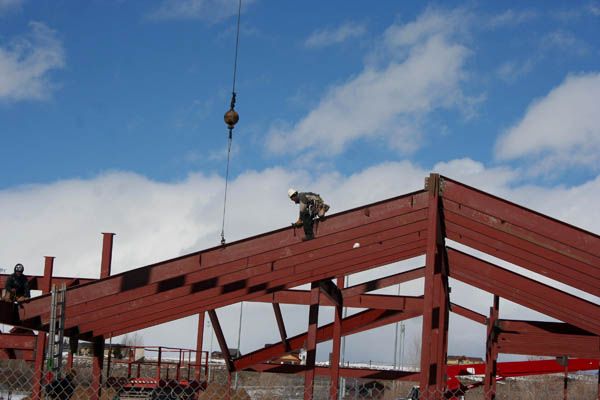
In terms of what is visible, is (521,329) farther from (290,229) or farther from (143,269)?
(143,269)

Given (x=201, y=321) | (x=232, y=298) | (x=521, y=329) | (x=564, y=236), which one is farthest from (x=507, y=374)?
(x=564, y=236)

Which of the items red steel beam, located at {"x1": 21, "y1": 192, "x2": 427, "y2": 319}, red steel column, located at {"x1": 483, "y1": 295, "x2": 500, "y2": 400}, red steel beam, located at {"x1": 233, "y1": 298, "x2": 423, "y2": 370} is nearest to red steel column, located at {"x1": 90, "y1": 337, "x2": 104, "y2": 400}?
red steel beam, located at {"x1": 21, "y1": 192, "x2": 427, "y2": 319}

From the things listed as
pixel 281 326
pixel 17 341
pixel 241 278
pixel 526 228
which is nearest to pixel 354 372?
pixel 281 326

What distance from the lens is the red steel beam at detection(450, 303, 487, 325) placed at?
2210 centimetres

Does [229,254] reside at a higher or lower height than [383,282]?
lower

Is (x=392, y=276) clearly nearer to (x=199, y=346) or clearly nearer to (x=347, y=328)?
(x=347, y=328)

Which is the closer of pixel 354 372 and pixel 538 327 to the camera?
pixel 538 327

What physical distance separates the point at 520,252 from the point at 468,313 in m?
9.38

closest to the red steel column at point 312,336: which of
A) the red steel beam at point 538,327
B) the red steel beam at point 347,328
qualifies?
the red steel beam at point 347,328

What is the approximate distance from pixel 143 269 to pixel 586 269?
7217 millimetres

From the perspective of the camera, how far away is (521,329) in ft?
63.0

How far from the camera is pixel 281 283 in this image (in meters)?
16.4

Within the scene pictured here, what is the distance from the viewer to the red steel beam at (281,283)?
1614 centimetres

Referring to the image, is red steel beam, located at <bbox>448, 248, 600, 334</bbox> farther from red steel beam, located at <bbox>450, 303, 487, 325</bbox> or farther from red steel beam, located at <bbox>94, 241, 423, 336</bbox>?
red steel beam, located at <bbox>450, 303, 487, 325</bbox>
